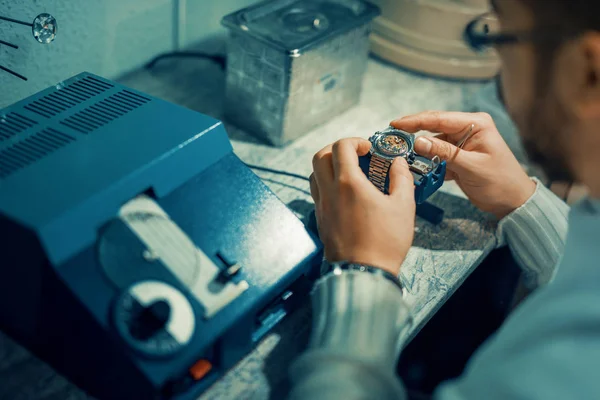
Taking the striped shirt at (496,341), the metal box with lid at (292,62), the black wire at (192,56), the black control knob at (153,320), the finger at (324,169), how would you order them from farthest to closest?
the black wire at (192,56) → the metal box with lid at (292,62) → the finger at (324,169) → the black control knob at (153,320) → the striped shirt at (496,341)

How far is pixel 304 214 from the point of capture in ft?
3.52

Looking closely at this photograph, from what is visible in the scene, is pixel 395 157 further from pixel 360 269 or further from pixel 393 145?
pixel 360 269

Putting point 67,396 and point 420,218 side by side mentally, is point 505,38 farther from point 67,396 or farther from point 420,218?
point 67,396

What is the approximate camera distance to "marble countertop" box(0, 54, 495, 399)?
803mm

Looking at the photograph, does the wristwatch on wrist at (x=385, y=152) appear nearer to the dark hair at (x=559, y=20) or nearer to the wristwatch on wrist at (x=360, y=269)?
the wristwatch on wrist at (x=360, y=269)

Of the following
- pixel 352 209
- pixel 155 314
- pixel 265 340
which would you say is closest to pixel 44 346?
pixel 155 314

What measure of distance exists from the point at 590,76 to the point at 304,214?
21.8 inches

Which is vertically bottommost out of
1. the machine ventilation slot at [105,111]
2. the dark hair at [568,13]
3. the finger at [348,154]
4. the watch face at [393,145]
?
the watch face at [393,145]

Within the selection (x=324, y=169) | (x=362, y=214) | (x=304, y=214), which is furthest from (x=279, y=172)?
(x=362, y=214)

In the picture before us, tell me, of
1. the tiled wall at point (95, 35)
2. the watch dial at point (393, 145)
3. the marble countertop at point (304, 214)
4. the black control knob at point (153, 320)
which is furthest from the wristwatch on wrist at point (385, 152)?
the tiled wall at point (95, 35)

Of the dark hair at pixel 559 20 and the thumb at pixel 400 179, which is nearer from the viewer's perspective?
the dark hair at pixel 559 20

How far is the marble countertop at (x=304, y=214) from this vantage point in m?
0.80

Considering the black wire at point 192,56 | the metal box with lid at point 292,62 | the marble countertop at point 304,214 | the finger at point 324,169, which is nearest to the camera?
the marble countertop at point 304,214

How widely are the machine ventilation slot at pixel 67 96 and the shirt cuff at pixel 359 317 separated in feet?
1.52
